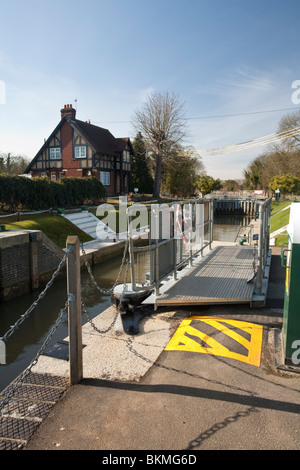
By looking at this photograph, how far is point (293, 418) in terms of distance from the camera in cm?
346

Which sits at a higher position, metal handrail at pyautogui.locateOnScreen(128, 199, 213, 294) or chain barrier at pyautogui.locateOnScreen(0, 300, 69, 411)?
metal handrail at pyautogui.locateOnScreen(128, 199, 213, 294)

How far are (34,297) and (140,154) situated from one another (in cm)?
3807

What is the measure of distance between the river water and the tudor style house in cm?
2513

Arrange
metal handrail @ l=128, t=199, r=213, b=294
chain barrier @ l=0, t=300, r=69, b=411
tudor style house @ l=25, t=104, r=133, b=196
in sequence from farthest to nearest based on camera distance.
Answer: tudor style house @ l=25, t=104, r=133, b=196 → metal handrail @ l=128, t=199, r=213, b=294 → chain barrier @ l=0, t=300, r=69, b=411

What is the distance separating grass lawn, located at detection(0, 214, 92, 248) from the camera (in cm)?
1510

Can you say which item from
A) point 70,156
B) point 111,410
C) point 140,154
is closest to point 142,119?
point 140,154

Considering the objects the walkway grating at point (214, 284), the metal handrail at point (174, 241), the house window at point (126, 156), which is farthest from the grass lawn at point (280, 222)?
the house window at point (126, 156)

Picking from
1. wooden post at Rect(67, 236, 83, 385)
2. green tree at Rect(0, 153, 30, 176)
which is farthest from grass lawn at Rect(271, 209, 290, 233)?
green tree at Rect(0, 153, 30, 176)

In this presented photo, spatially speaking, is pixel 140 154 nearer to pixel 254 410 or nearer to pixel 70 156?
pixel 70 156

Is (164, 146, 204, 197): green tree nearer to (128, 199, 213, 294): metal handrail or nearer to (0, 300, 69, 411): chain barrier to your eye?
(128, 199, 213, 294): metal handrail

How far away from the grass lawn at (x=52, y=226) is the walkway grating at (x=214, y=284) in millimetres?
8421

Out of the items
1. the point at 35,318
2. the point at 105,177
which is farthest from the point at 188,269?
the point at 105,177

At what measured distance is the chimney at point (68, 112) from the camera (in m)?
38.3

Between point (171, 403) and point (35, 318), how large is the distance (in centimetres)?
677
